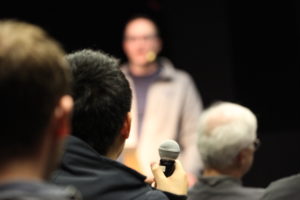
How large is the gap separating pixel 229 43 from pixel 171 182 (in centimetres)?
338

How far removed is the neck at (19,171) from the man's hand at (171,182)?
2.53 ft

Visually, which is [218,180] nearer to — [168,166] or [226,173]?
[226,173]

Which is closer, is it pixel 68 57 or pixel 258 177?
pixel 68 57

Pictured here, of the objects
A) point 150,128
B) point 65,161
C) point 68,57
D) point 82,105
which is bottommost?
point 150,128

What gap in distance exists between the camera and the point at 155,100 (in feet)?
14.9

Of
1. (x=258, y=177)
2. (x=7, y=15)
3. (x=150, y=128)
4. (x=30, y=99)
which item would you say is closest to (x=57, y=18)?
(x=7, y=15)

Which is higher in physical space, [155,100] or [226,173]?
[155,100]

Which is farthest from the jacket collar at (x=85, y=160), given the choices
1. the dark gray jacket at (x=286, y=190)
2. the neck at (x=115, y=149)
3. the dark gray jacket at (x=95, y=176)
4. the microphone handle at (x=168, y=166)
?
the dark gray jacket at (x=286, y=190)

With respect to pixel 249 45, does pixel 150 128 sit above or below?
below

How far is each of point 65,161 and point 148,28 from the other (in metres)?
3.05

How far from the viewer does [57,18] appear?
521cm

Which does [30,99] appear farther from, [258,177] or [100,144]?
[258,177]

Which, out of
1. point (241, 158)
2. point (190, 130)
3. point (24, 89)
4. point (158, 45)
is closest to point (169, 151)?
point (24, 89)

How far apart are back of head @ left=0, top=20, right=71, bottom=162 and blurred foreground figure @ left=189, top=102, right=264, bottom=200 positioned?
1.75 metres
